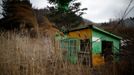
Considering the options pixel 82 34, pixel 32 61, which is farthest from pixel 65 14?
pixel 32 61

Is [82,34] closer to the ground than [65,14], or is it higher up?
closer to the ground

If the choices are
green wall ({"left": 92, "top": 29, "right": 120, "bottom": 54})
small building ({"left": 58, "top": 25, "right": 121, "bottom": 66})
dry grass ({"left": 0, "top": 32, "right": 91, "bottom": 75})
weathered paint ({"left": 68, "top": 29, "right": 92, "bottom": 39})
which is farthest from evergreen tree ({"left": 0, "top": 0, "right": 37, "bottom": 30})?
dry grass ({"left": 0, "top": 32, "right": 91, "bottom": 75})

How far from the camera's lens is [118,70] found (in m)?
4.28

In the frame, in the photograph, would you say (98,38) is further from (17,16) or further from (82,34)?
(17,16)

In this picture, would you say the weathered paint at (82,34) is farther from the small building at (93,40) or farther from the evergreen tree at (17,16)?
the evergreen tree at (17,16)

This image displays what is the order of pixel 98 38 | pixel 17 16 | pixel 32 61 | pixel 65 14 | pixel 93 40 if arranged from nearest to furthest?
pixel 32 61, pixel 93 40, pixel 98 38, pixel 17 16, pixel 65 14

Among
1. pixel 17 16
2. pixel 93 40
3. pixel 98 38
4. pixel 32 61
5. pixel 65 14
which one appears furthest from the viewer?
pixel 65 14

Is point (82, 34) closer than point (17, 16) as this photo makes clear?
Yes

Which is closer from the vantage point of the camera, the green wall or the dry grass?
the dry grass

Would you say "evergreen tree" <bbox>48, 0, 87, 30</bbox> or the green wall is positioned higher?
"evergreen tree" <bbox>48, 0, 87, 30</bbox>

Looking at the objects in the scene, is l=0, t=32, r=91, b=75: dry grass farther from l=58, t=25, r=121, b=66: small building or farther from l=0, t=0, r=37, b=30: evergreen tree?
l=0, t=0, r=37, b=30: evergreen tree

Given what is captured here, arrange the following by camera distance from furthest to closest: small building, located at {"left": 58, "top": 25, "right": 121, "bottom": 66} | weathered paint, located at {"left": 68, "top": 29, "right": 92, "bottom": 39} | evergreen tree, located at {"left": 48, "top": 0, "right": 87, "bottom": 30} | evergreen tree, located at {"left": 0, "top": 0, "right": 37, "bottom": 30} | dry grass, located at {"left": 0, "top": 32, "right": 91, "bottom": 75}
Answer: evergreen tree, located at {"left": 48, "top": 0, "right": 87, "bottom": 30}, evergreen tree, located at {"left": 0, "top": 0, "right": 37, "bottom": 30}, weathered paint, located at {"left": 68, "top": 29, "right": 92, "bottom": 39}, small building, located at {"left": 58, "top": 25, "right": 121, "bottom": 66}, dry grass, located at {"left": 0, "top": 32, "right": 91, "bottom": 75}

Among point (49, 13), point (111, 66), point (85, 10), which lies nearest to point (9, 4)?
point (49, 13)

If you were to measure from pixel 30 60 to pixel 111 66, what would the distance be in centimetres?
212
